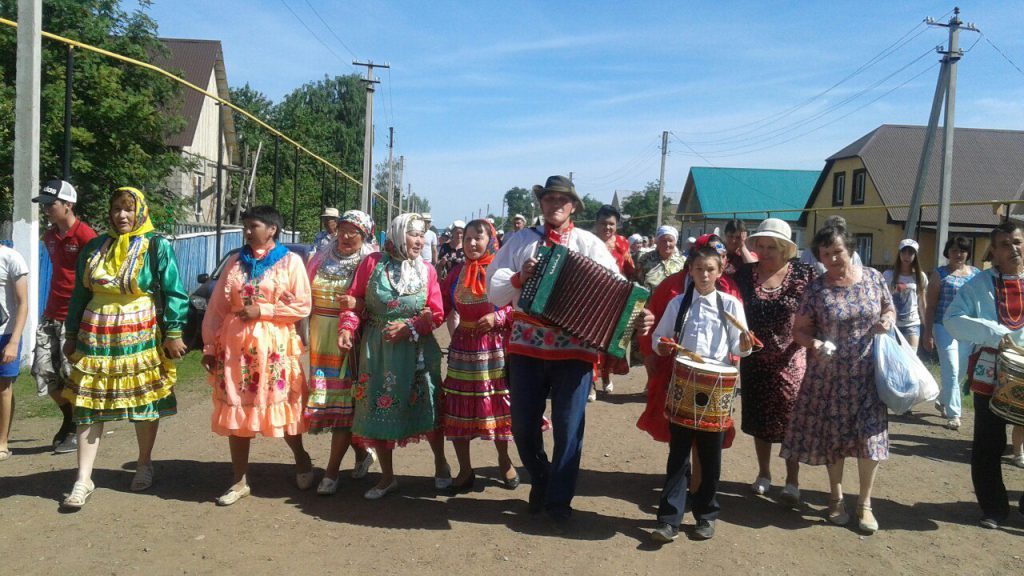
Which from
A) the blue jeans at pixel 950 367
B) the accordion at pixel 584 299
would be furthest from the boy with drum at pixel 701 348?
the blue jeans at pixel 950 367

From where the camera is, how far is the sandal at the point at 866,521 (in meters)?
4.97

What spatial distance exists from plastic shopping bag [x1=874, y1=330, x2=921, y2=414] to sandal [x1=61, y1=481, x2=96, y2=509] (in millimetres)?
5056

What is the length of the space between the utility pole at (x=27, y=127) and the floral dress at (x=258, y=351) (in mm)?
4993

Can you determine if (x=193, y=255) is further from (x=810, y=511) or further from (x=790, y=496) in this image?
(x=810, y=511)

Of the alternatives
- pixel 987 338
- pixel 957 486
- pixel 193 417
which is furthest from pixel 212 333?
pixel 957 486

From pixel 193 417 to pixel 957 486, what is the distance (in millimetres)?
6693

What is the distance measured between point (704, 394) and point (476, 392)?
5.14 ft

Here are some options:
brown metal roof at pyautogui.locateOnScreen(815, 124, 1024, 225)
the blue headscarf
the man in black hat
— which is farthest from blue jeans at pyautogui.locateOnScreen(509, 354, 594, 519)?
brown metal roof at pyautogui.locateOnScreen(815, 124, 1024, 225)

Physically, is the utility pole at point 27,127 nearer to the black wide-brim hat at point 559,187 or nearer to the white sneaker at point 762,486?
the black wide-brim hat at point 559,187

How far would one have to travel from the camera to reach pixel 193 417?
24.5 feet

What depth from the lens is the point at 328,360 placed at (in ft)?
17.5

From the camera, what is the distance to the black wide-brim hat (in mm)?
4785

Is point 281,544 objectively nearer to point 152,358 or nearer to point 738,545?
point 152,358

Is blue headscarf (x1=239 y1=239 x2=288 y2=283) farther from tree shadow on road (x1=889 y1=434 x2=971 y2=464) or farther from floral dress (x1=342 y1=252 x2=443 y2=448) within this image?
tree shadow on road (x1=889 y1=434 x2=971 y2=464)
